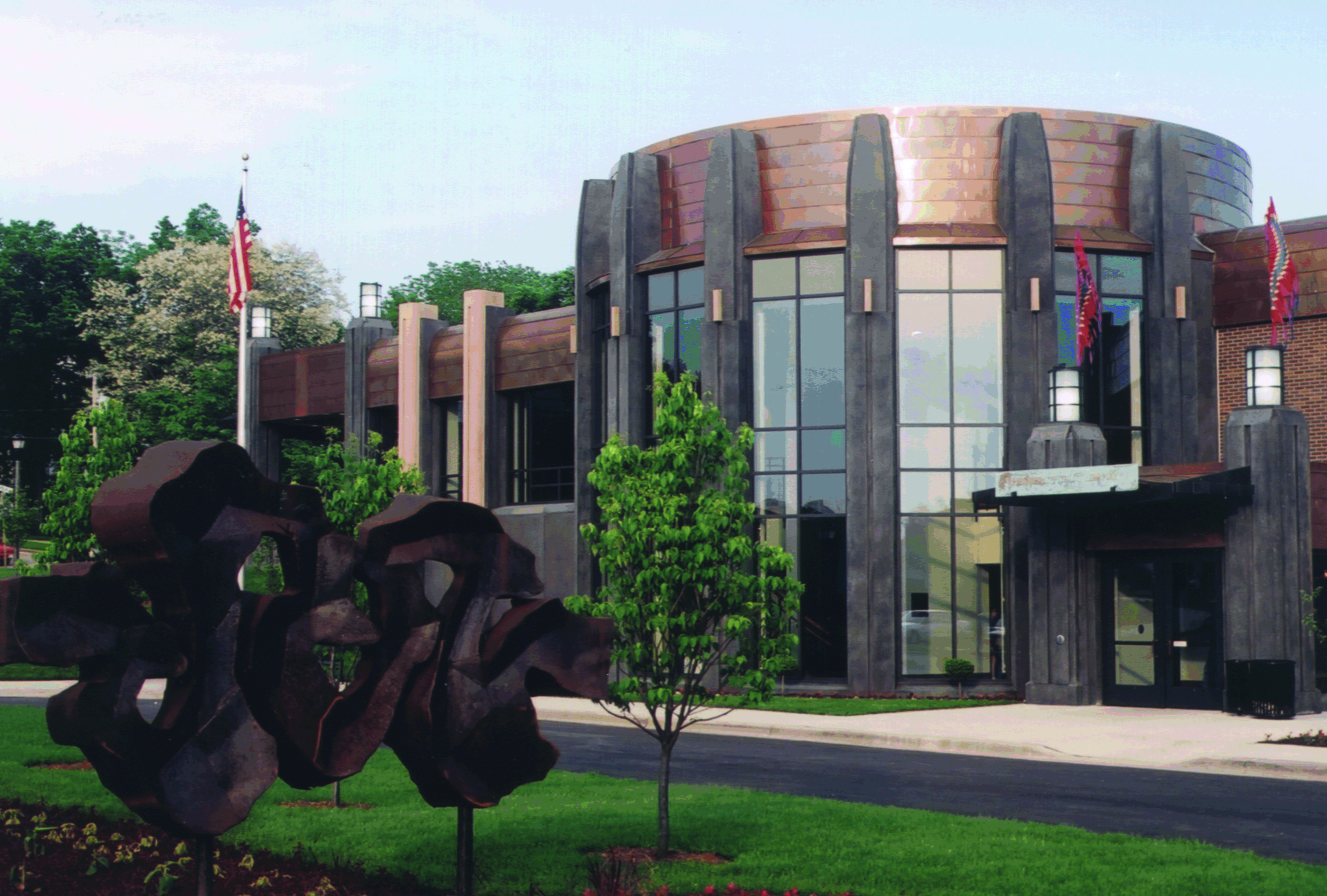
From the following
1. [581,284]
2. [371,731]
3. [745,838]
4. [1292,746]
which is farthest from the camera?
[581,284]

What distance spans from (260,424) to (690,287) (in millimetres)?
21616

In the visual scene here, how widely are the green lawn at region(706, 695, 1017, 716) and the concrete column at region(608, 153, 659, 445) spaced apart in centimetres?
757

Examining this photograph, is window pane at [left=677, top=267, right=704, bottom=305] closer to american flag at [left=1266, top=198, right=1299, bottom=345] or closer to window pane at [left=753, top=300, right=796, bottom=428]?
window pane at [left=753, top=300, right=796, bottom=428]

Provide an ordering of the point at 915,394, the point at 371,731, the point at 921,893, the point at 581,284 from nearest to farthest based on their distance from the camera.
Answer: the point at 371,731
the point at 921,893
the point at 915,394
the point at 581,284

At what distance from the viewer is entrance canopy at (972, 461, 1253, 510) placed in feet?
86.5

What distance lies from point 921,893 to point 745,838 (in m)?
2.54

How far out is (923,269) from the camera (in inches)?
1233

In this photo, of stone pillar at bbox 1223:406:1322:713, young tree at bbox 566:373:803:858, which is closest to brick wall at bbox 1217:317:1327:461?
stone pillar at bbox 1223:406:1322:713

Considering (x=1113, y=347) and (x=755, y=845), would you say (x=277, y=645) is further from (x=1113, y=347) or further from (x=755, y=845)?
(x=1113, y=347)

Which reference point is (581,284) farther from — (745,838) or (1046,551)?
(745,838)

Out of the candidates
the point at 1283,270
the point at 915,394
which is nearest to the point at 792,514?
the point at 915,394

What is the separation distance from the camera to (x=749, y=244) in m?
32.1

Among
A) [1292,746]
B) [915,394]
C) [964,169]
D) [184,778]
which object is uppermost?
[964,169]

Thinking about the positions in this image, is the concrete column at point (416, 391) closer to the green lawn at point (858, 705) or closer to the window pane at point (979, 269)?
the green lawn at point (858, 705)
